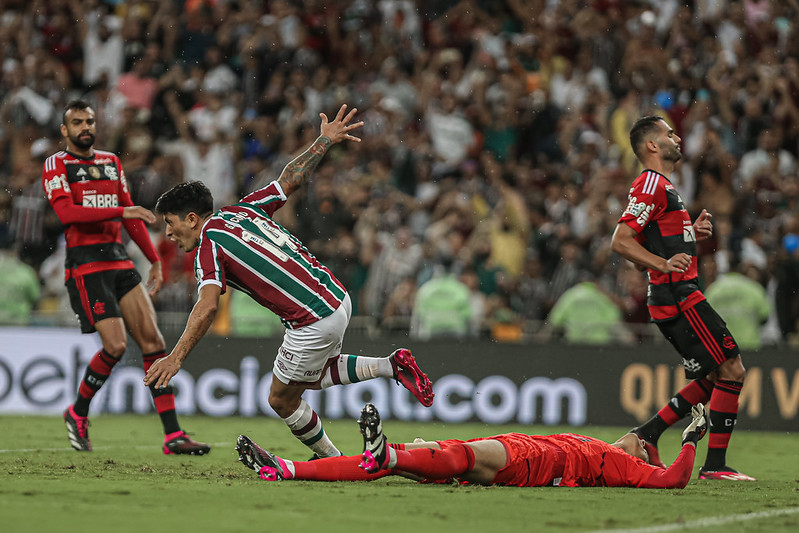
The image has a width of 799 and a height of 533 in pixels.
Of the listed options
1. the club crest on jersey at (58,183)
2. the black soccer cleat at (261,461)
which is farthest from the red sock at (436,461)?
the club crest on jersey at (58,183)

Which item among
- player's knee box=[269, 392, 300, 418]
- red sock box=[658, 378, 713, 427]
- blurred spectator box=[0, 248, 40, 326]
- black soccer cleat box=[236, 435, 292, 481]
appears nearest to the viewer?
black soccer cleat box=[236, 435, 292, 481]

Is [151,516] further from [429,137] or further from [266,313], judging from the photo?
[429,137]

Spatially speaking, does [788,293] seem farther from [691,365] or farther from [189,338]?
[189,338]

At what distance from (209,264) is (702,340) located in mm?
3534

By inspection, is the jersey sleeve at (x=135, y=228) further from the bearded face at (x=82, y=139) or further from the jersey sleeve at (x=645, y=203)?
the jersey sleeve at (x=645, y=203)

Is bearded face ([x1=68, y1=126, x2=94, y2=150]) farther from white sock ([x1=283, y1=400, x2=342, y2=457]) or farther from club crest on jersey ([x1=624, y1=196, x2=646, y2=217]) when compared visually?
club crest on jersey ([x1=624, y1=196, x2=646, y2=217])

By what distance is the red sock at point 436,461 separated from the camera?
662cm

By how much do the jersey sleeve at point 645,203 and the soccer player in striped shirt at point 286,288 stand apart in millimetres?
1950

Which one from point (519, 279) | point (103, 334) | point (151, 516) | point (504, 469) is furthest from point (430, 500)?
point (519, 279)

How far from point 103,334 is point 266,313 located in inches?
217

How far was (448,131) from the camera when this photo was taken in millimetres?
16891

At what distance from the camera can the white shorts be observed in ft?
24.8

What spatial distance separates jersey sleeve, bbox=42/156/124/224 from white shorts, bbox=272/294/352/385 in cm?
239

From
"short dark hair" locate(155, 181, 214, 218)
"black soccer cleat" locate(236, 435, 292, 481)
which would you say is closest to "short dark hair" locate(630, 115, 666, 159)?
"short dark hair" locate(155, 181, 214, 218)
